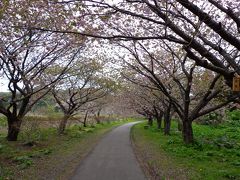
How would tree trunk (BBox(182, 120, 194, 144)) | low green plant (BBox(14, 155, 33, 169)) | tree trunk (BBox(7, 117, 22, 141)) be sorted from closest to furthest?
1. low green plant (BBox(14, 155, 33, 169))
2. tree trunk (BBox(182, 120, 194, 144))
3. tree trunk (BBox(7, 117, 22, 141))

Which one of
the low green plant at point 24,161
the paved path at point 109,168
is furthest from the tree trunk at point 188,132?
the low green plant at point 24,161

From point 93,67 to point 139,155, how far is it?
1389 cm

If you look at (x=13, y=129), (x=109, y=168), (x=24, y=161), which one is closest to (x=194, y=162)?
(x=109, y=168)

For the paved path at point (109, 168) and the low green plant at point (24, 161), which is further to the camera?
the low green plant at point (24, 161)

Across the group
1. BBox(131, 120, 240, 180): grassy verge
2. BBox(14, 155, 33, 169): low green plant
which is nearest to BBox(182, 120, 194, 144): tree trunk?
BBox(131, 120, 240, 180): grassy verge

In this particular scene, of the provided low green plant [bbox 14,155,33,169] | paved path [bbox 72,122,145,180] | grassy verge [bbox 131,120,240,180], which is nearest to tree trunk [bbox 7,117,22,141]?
low green plant [bbox 14,155,33,169]

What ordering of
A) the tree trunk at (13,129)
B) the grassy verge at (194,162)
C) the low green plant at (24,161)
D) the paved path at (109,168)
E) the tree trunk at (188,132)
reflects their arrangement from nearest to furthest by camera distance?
the paved path at (109,168) → the grassy verge at (194,162) → the low green plant at (24,161) → the tree trunk at (188,132) → the tree trunk at (13,129)

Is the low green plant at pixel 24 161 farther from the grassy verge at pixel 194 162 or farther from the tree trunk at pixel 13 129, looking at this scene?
the tree trunk at pixel 13 129

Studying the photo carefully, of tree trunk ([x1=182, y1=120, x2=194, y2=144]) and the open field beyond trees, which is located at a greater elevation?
tree trunk ([x1=182, y1=120, x2=194, y2=144])

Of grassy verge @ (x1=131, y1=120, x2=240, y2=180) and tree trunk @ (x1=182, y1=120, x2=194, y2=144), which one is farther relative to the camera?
tree trunk @ (x1=182, y1=120, x2=194, y2=144)

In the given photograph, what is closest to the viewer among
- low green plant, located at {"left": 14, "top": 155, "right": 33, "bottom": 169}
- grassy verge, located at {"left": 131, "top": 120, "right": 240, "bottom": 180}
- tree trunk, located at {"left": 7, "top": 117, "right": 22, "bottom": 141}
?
grassy verge, located at {"left": 131, "top": 120, "right": 240, "bottom": 180}

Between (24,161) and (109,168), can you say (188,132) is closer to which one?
(109,168)

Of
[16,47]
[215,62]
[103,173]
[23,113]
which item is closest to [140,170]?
[103,173]

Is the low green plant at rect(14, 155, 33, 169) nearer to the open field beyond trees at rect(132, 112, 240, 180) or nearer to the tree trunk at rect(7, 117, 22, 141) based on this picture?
the open field beyond trees at rect(132, 112, 240, 180)
